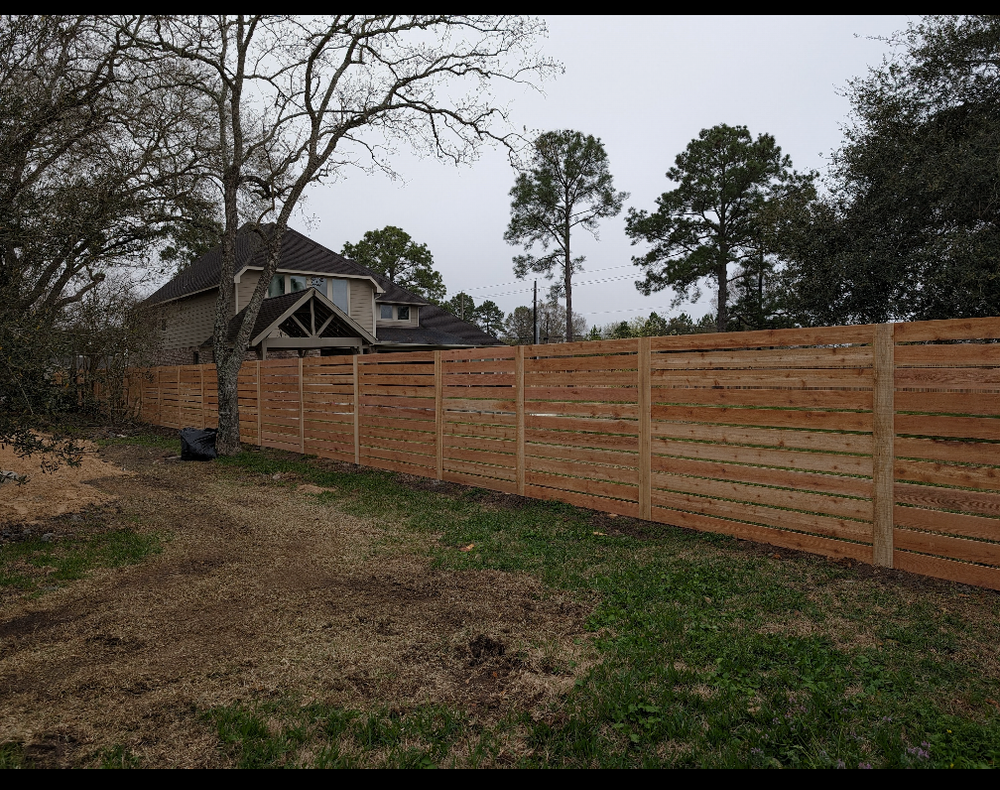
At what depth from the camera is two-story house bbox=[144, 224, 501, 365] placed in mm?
19266

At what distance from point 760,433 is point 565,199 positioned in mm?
33697

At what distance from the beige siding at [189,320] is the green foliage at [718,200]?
72.8 ft

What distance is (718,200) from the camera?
100ft

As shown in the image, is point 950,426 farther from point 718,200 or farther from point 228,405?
point 718,200

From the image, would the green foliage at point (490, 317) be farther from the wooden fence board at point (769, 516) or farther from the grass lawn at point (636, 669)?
the grass lawn at point (636, 669)

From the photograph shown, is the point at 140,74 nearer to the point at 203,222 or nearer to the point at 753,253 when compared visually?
the point at 203,222

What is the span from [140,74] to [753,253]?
26871 millimetres

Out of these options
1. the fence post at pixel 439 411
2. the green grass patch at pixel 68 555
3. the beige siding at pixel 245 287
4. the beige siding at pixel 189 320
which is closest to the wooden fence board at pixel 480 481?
the fence post at pixel 439 411

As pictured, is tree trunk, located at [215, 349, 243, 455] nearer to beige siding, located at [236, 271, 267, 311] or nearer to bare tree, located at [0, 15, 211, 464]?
bare tree, located at [0, 15, 211, 464]

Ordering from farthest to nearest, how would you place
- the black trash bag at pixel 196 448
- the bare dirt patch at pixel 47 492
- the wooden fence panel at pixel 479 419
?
1. the black trash bag at pixel 196 448
2. the wooden fence panel at pixel 479 419
3. the bare dirt patch at pixel 47 492

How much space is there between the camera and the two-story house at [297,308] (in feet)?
63.2

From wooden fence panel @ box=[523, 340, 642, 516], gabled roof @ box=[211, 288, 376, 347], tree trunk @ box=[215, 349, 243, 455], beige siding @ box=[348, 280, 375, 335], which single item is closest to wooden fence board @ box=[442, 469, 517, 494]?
wooden fence panel @ box=[523, 340, 642, 516]

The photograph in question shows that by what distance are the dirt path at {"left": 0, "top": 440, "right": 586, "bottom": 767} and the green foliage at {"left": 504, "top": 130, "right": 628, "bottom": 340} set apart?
31.3m
